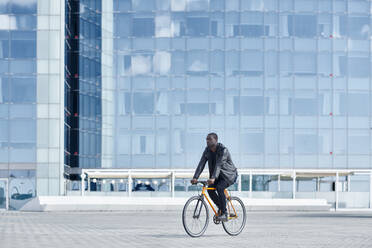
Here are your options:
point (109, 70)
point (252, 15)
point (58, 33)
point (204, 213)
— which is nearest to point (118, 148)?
point (109, 70)

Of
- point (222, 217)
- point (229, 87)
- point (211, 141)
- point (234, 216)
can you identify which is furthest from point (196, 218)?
point (229, 87)

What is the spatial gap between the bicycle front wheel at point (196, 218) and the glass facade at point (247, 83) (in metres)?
36.2

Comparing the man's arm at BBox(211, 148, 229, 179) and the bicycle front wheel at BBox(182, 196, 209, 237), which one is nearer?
the man's arm at BBox(211, 148, 229, 179)

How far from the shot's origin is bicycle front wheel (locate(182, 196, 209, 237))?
12.4 m

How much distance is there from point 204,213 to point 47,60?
34037mm

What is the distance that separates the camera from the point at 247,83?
4884cm

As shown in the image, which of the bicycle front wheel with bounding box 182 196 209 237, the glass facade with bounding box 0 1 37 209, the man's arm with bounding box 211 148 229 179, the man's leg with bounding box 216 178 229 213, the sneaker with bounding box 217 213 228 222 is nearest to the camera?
the man's arm with bounding box 211 148 229 179

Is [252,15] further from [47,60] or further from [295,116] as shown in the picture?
[47,60]

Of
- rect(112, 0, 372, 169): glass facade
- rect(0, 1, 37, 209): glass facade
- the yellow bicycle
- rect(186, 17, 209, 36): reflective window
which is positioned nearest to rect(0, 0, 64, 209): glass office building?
rect(0, 1, 37, 209): glass facade

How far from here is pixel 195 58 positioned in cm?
4888

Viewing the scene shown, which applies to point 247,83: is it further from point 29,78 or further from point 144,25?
point 29,78

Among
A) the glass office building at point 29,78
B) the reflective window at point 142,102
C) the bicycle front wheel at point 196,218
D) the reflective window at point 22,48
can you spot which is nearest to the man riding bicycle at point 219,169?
the bicycle front wheel at point 196,218

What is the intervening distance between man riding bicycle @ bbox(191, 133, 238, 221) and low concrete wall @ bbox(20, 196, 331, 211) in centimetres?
2678

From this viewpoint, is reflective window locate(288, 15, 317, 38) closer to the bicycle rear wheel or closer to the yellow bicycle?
the bicycle rear wheel
